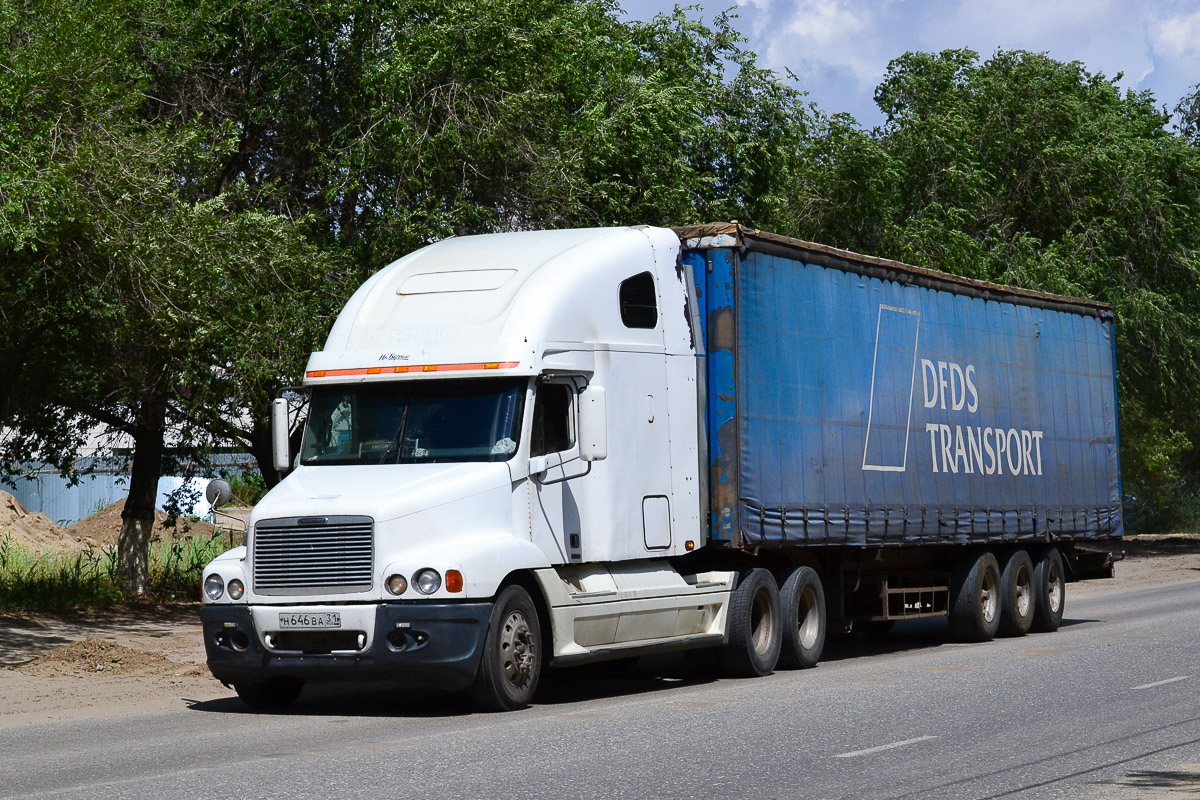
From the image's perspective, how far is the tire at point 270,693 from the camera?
487 inches

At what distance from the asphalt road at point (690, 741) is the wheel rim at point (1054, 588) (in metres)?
4.42

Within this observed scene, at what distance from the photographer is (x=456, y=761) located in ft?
30.1

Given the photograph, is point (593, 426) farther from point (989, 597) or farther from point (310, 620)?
point (989, 597)

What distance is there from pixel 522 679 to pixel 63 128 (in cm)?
786

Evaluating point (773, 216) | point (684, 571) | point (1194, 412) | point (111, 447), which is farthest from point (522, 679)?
point (1194, 412)

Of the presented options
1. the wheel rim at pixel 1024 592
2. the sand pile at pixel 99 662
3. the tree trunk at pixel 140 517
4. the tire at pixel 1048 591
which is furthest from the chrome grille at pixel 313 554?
the tree trunk at pixel 140 517

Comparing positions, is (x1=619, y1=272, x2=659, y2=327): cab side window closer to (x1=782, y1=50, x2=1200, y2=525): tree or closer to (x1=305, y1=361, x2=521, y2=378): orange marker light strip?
(x1=305, y1=361, x2=521, y2=378): orange marker light strip

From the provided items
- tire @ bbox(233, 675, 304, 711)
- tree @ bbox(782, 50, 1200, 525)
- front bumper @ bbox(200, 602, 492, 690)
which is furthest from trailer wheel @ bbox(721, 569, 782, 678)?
tree @ bbox(782, 50, 1200, 525)

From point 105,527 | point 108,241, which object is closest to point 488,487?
point 108,241

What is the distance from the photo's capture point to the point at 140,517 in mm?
22531

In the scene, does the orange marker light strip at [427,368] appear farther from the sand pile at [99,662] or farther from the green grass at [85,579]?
the green grass at [85,579]

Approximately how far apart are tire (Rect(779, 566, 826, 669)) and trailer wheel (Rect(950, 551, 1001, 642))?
3.08 m

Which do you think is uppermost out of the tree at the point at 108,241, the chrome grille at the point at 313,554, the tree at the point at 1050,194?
the tree at the point at 1050,194

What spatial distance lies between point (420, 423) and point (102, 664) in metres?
5.27
